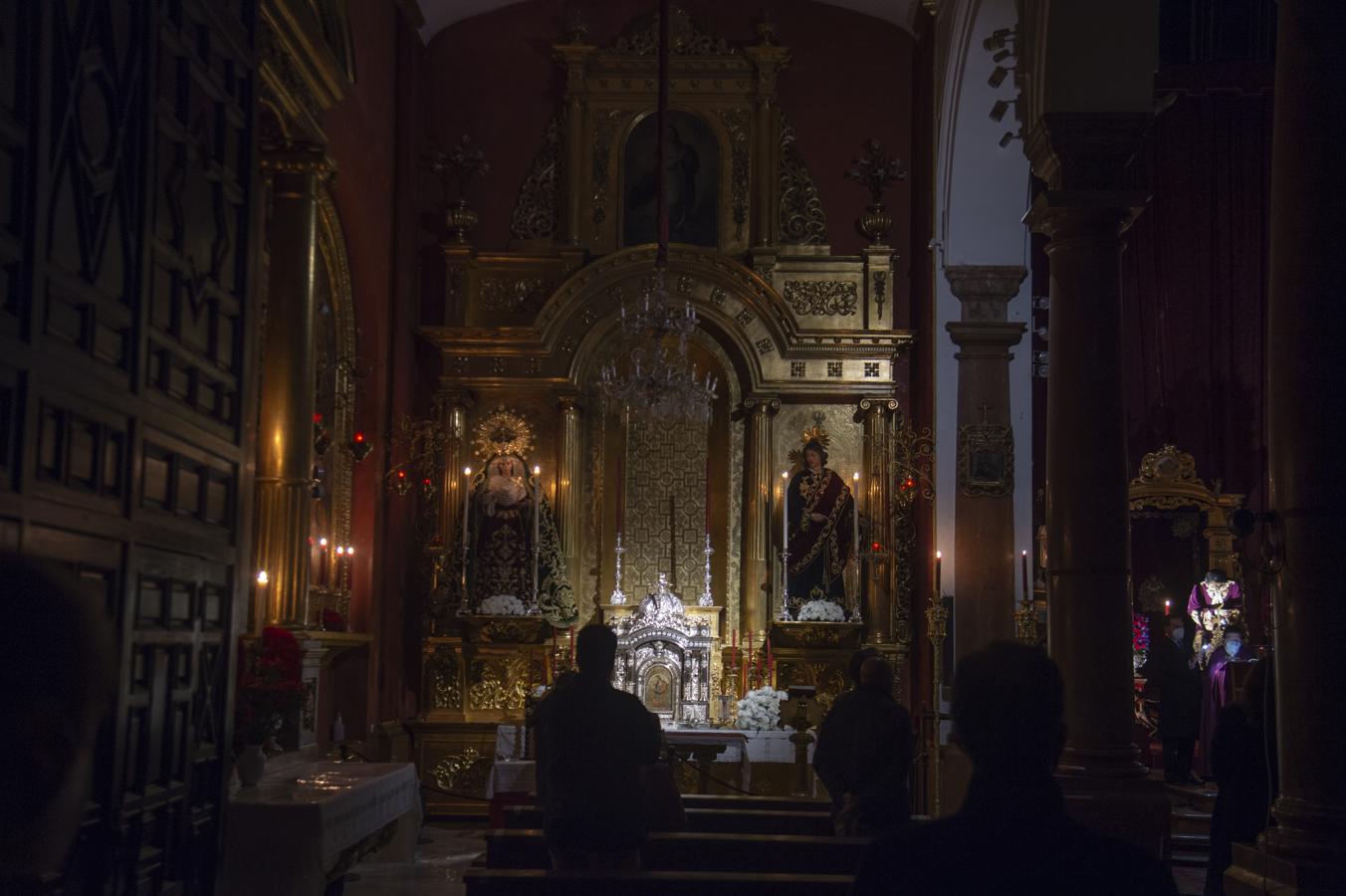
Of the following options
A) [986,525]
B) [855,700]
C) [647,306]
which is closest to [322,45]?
[647,306]

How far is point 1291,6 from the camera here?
5547 mm

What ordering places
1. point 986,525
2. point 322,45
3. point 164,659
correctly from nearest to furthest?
point 164,659 → point 322,45 → point 986,525

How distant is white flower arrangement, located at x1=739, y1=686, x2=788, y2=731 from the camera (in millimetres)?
12820

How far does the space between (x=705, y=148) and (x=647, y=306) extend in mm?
3118

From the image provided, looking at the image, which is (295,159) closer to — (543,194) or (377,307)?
(377,307)

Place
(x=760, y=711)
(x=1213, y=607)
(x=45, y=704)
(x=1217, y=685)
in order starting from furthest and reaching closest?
(x=1213, y=607), (x=760, y=711), (x=1217, y=685), (x=45, y=704)

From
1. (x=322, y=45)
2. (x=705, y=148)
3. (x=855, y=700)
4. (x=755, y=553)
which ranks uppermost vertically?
(x=705, y=148)

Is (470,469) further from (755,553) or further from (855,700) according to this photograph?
(855,700)

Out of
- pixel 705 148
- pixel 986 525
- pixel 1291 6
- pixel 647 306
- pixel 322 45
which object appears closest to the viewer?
pixel 1291 6

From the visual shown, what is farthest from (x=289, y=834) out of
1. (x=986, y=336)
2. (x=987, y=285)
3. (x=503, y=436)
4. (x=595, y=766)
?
(x=987, y=285)

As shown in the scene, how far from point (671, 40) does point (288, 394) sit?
6.92m

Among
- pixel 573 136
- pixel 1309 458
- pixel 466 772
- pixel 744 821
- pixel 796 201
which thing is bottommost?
pixel 466 772

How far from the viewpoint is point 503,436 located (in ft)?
47.6

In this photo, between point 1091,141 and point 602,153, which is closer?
point 1091,141
